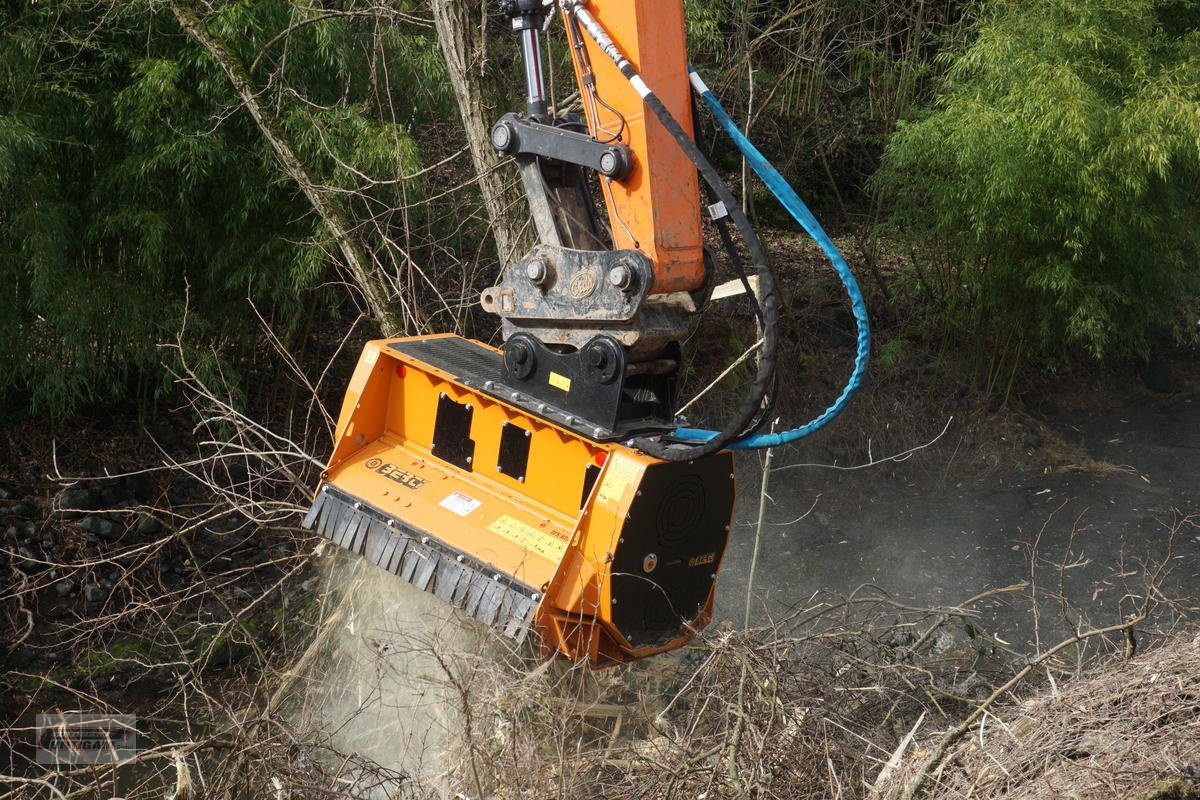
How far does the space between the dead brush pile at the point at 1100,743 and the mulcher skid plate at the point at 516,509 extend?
859mm

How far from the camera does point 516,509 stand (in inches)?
145

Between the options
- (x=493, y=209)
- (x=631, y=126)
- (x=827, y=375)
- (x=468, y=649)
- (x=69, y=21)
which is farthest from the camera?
(x=827, y=375)

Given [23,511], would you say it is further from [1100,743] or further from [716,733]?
[1100,743]

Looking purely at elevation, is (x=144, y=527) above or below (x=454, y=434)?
below

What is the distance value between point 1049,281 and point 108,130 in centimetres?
522

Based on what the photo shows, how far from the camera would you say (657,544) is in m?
3.41

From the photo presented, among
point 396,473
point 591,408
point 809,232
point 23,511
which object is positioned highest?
point 809,232

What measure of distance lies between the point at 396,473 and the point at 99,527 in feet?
10.6

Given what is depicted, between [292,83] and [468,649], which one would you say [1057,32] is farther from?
[468,649]

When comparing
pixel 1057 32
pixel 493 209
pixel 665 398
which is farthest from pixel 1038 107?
pixel 665 398

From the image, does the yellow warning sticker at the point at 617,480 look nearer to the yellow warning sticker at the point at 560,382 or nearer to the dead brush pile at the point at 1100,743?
the yellow warning sticker at the point at 560,382

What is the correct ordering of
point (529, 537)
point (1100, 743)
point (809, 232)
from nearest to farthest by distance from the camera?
point (1100, 743) < point (809, 232) < point (529, 537)

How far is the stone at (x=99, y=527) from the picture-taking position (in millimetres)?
6375

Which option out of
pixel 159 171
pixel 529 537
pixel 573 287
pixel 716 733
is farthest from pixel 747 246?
pixel 159 171
